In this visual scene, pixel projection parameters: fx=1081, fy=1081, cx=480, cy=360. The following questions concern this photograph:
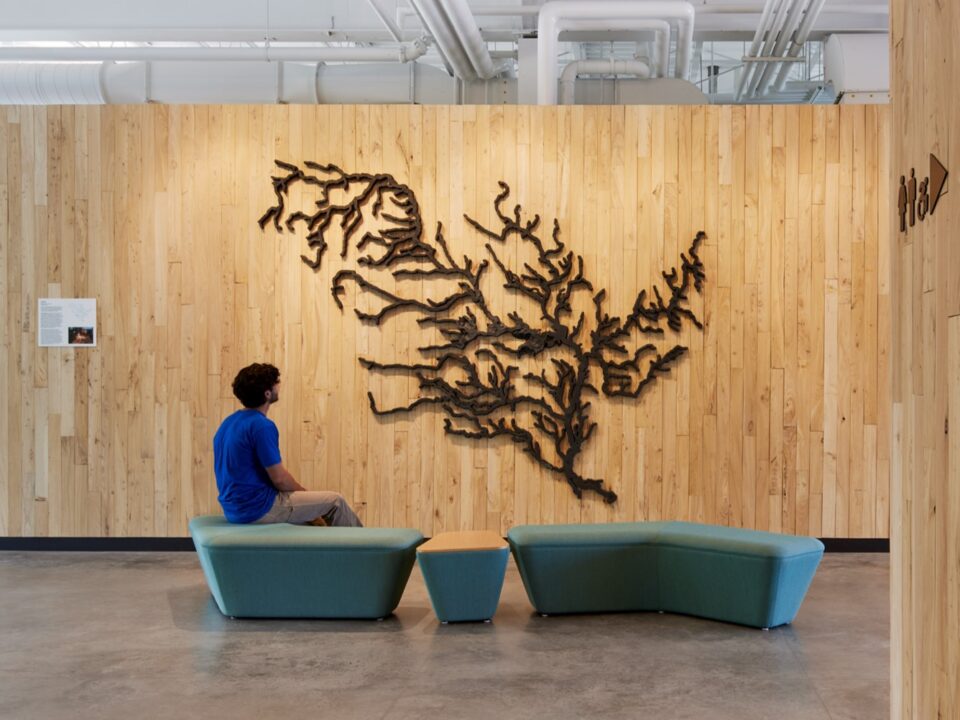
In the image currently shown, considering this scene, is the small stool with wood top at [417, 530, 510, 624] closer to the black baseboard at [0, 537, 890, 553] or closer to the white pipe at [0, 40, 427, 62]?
the black baseboard at [0, 537, 890, 553]

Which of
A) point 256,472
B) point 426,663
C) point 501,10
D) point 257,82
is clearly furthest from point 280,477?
point 501,10

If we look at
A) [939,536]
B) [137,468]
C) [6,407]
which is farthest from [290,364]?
[939,536]

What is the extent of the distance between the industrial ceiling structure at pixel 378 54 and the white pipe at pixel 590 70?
1 cm

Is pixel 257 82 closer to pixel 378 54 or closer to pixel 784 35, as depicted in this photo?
pixel 378 54

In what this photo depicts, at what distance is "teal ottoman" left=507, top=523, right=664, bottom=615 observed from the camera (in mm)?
5586

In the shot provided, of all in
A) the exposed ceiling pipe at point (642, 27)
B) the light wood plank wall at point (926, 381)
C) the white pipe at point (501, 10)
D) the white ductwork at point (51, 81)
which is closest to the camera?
the light wood plank wall at point (926, 381)

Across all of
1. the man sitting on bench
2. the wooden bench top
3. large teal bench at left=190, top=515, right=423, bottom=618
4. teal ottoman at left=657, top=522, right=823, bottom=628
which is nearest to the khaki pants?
the man sitting on bench

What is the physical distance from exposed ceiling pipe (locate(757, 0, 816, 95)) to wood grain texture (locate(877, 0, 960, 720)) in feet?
13.6

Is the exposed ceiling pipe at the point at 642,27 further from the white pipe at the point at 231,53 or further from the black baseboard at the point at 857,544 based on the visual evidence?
the black baseboard at the point at 857,544

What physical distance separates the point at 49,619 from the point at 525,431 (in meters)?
3.23

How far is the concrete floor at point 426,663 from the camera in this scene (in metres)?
4.25

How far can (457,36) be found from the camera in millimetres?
7262

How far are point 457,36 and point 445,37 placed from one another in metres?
0.10

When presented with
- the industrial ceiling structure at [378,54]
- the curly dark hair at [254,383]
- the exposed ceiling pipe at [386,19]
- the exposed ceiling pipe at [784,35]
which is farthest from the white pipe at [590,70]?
the curly dark hair at [254,383]
